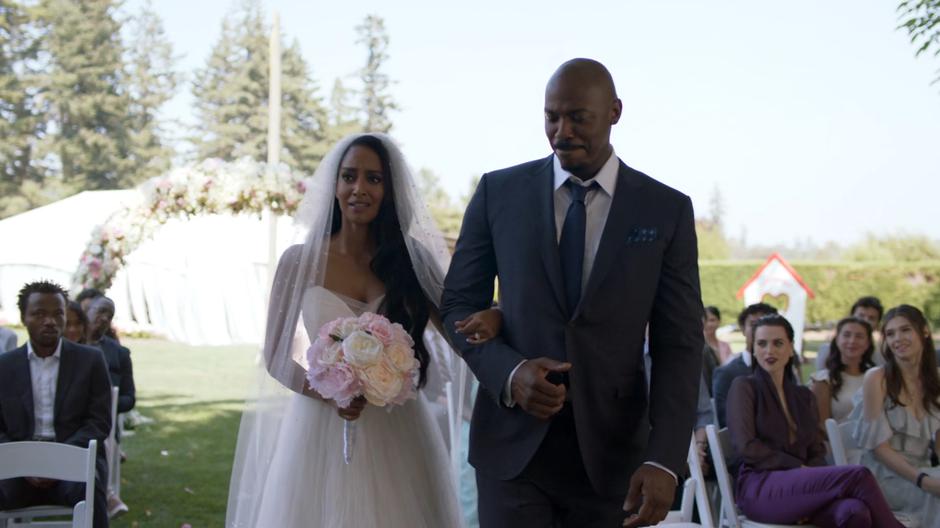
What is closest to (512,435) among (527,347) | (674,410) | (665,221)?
(527,347)

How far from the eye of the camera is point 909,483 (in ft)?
20.1

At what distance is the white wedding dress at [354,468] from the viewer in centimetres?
408

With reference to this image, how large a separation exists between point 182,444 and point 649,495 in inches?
391

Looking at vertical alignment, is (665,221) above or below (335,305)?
above

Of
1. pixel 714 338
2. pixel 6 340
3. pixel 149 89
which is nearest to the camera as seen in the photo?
pixel 6 340

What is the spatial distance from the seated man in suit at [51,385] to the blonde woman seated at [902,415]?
450cm

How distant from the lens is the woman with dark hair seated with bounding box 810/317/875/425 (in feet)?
25.3

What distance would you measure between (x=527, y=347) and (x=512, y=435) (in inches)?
9.5

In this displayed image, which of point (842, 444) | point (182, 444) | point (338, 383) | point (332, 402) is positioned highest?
point (338, 383)

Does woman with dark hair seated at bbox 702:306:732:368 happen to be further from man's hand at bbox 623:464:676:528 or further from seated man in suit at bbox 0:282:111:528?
man's hand at bbox 623:464:676:528

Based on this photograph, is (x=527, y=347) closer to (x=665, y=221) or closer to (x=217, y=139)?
(x=665, y=221)

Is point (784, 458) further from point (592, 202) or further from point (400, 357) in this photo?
point (592, 202)

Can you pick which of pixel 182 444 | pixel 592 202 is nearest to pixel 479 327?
pixel 592 202

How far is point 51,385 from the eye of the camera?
6527 mm
